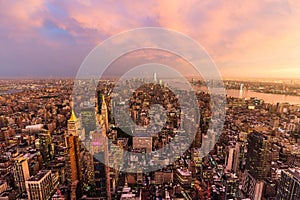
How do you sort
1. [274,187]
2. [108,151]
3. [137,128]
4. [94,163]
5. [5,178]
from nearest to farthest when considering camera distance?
[108,151] < [94,163] < [137,128] < [274,187] < [5,178]

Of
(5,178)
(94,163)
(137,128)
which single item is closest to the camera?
(94,163)

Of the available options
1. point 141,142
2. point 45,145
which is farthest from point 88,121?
point 45,145

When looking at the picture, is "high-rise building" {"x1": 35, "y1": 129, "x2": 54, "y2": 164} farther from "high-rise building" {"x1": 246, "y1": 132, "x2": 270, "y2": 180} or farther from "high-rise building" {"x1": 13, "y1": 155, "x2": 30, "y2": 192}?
"high-rise building" {"x1": 246, "y1": 132, "x2": 270, "y2": 180}

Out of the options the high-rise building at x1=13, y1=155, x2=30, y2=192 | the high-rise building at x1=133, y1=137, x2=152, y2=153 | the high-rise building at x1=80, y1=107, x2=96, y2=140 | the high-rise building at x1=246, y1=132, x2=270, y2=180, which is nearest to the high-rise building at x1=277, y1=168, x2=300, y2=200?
the high-rise building at x1=246, y1=132, x2=270, y2=180

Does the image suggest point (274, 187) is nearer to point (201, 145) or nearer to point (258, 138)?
point (258, 138)

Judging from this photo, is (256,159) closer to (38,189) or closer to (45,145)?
(38,189)

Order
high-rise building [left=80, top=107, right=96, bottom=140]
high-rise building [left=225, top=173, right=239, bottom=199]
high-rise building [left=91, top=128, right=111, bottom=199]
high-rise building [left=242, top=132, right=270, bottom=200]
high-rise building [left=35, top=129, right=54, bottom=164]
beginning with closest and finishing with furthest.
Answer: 1. high-rise building [left=91, top=128, right=111, bottom=199]
2. high-rise building [left=80, top=107, right=96, bottom=140]
3. high-rise building [left=225, top=173, right=239, bottom=199]
4. high-rise building [left=242, top=132, right=270, bottom=200]
5. high-rise building [left=35, top=129, right=54, bottom=164]

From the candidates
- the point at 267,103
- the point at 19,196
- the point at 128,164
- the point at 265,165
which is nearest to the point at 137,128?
the point at 128,164

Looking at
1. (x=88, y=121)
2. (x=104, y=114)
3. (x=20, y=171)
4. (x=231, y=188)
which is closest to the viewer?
(x=104, y=114)
